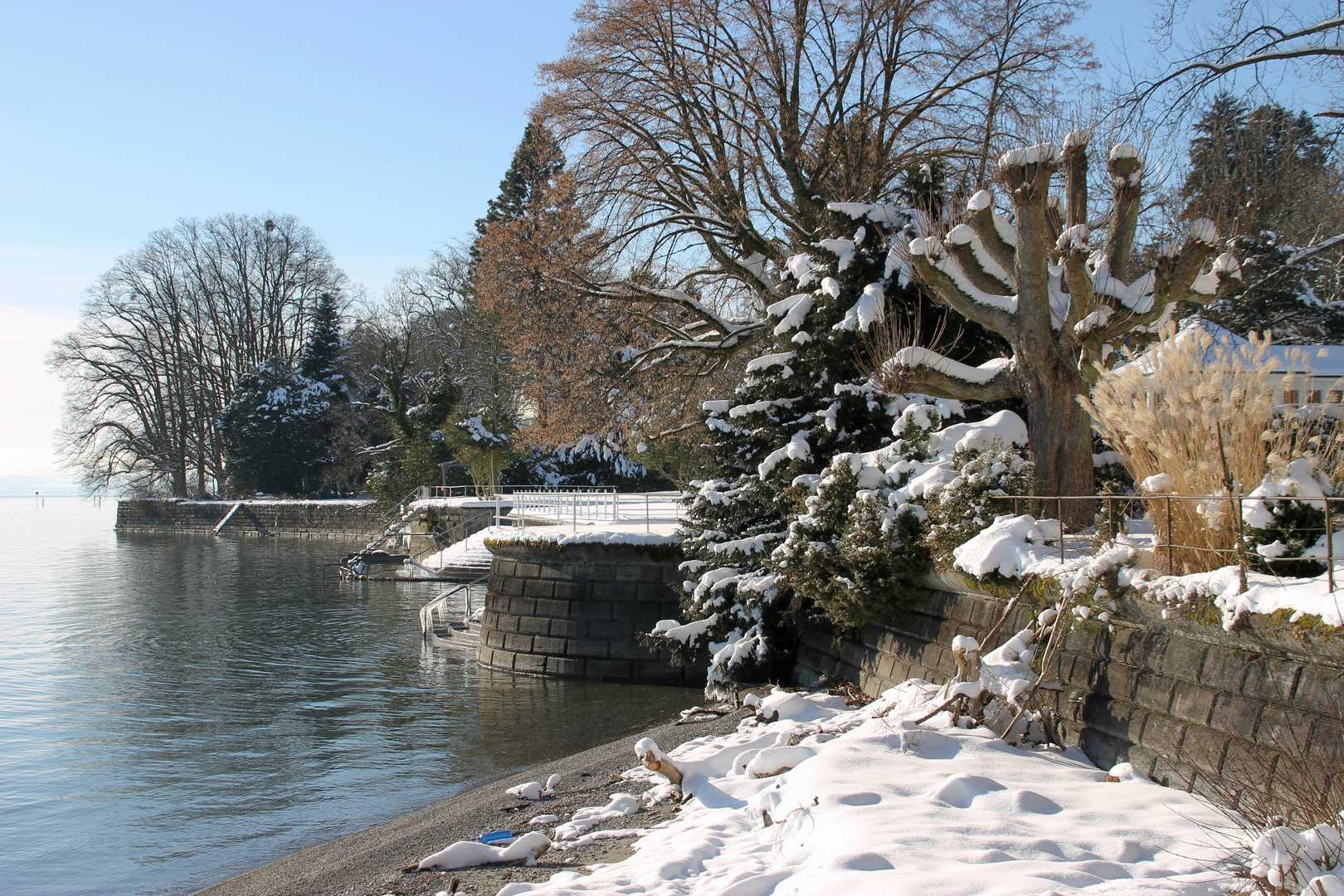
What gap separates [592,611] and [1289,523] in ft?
33.5

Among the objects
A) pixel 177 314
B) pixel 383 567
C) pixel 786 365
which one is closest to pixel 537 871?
pixel 786 365

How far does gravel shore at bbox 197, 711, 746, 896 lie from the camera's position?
4.89m

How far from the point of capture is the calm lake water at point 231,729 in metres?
7.53

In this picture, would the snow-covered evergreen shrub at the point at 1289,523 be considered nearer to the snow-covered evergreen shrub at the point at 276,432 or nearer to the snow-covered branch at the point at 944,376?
the snow-covered branch at the point at 944,376

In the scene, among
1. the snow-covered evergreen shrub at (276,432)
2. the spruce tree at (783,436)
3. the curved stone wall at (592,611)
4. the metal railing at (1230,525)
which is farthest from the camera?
the snow-covered evergreen shrub at (276,432)

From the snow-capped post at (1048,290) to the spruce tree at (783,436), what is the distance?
184 cm

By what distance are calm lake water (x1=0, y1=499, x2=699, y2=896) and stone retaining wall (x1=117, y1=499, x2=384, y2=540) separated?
1946cm

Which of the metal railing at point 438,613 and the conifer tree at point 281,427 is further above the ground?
the conifer tree at point 281,427

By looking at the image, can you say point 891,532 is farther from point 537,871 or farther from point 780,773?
point 537,871

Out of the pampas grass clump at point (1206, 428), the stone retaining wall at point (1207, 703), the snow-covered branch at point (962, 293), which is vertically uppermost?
the snow-covered branch at point (962, 293)

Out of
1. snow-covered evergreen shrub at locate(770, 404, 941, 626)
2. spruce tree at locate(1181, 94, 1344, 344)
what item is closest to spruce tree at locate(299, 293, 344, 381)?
spruce tree at locate(1181, 94, 1344, 344)

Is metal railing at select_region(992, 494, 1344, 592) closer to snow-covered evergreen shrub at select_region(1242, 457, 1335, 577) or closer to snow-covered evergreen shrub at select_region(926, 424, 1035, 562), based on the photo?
snow-covered evergreen shrub at select_region(1242, 457, 1335, 577)

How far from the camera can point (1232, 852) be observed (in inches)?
136

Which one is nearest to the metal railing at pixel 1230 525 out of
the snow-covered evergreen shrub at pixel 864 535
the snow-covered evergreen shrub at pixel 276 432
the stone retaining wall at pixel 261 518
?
the snow-covered evergreen shrub at pixel 864 535
